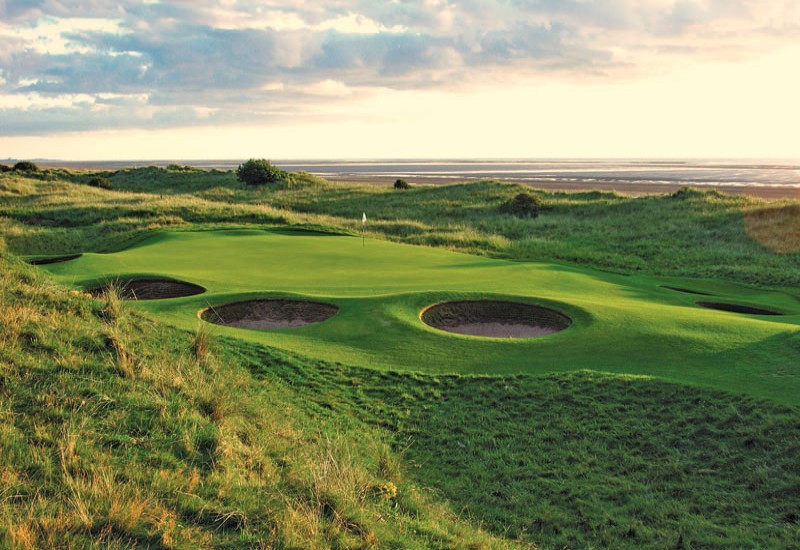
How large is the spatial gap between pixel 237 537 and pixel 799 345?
10540mm

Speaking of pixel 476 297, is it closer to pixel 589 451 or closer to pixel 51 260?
A: pixel 589 451

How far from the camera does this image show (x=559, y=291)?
16359 millimetres

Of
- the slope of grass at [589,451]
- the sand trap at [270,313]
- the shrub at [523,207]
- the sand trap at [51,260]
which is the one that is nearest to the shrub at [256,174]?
the shrub at [523,207]

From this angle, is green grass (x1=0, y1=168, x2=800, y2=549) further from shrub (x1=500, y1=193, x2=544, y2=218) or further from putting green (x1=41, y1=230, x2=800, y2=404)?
shrub (x1=500, y1=193, x2=544, y2=218)

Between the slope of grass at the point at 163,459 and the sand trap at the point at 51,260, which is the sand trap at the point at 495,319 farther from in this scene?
the sand trap at the point at 51,260

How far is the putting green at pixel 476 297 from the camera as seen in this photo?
36.4 feet

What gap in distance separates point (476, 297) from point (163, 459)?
9.78 m

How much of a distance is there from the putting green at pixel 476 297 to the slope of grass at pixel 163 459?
126 inches

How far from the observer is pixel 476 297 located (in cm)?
1484

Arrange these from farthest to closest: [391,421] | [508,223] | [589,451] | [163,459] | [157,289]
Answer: [508,223]
[157,289]
[391,421]
[589,451]
[163,459]

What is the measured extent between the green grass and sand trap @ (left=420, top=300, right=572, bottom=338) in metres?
0.38

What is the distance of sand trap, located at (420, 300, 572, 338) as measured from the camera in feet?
44.9

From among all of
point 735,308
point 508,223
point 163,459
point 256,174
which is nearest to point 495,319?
point 735,308

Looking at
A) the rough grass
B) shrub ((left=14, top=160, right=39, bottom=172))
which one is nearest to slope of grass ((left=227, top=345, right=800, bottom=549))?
the rough grass
